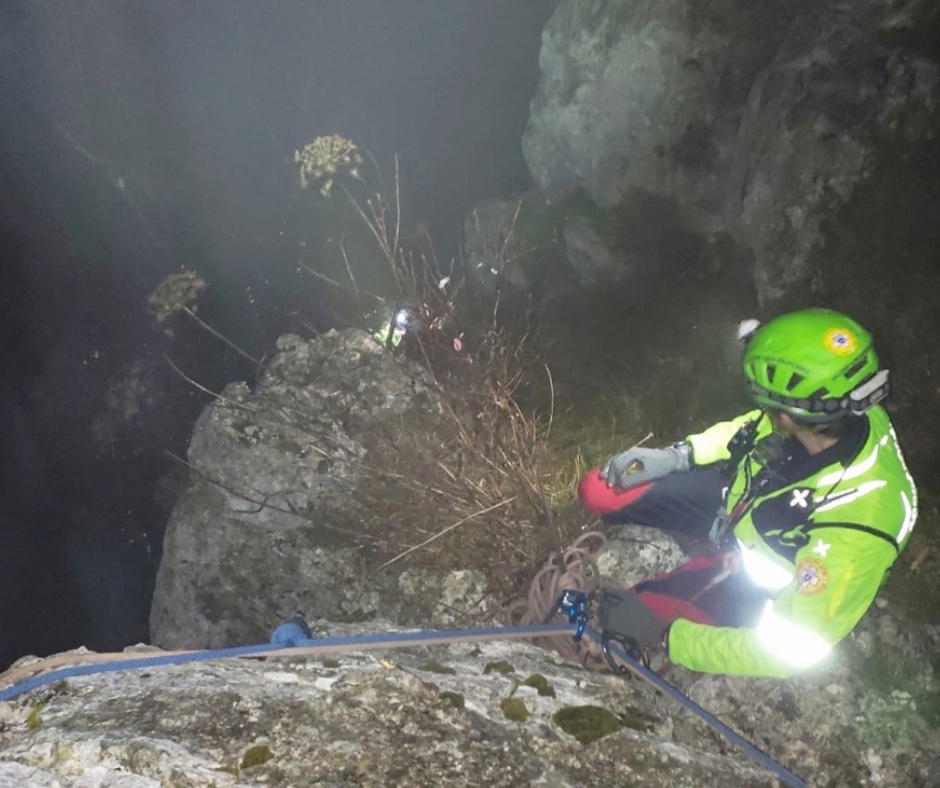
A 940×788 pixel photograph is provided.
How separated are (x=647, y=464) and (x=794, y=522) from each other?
38.9 inches

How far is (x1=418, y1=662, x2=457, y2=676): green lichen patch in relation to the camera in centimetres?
224

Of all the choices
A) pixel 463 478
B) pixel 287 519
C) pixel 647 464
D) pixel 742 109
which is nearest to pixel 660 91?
pixel 742 109

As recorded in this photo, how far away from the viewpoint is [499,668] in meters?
2.36

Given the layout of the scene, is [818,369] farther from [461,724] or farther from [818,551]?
[461,724]

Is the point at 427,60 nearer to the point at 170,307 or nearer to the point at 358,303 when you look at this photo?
the point at 358,303

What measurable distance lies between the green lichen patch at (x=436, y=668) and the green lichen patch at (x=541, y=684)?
28 cm

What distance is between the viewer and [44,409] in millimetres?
7145

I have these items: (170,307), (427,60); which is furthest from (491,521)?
(427,60)

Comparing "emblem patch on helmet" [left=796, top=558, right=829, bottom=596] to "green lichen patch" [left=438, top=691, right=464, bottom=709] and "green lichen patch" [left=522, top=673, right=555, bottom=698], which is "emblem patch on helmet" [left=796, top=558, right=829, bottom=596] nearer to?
"green lichen patch" [left=522, top=673, right=555, bottom=698]

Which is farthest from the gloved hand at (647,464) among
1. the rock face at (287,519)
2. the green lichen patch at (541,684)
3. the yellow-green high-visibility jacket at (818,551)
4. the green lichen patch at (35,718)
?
the green lichen patch at (35,718)

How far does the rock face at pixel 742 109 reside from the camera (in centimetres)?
361

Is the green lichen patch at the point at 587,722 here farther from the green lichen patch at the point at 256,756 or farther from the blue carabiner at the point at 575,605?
the green lichen patch at the point at 256,756

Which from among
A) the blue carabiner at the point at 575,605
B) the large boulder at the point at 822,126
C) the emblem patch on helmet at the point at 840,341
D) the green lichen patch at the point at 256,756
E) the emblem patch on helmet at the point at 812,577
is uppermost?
the large boulder at the point at 822,126

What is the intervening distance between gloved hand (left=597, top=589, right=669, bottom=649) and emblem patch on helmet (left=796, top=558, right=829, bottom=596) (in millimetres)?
768
